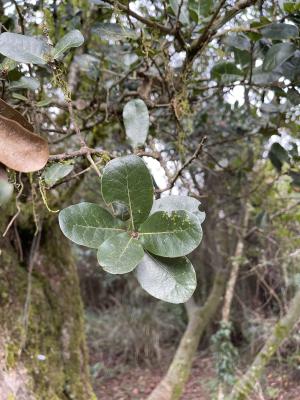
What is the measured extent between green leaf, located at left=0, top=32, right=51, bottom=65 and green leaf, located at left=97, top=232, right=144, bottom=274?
0.79ft

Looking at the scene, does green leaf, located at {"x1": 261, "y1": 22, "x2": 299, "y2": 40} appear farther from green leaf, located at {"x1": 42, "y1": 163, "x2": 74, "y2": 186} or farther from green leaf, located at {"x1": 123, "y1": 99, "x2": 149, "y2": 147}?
green leaf, located at {"x1": 42, "y1": 163, "x2": 74, "y2": 186}

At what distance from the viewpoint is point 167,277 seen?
0.38 metres

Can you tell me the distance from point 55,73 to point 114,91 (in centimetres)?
61

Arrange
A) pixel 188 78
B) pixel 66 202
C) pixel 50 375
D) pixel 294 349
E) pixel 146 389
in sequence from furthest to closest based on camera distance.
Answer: pixel 146 389 < pixel 294 349 < pixel 66 202 < pixel 50 375 < pixel 188 78

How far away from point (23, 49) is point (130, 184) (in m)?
0.23

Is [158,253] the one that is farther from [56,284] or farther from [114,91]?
[56,284]

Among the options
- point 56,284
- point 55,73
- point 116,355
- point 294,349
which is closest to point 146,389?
point 116,355

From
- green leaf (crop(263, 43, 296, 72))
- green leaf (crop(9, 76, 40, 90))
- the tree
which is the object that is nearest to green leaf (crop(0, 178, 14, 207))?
the tree

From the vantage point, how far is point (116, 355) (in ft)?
12.9

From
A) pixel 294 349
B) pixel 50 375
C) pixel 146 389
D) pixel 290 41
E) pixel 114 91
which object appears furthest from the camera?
pixel 146 389

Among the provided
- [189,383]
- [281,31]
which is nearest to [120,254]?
[281,31]

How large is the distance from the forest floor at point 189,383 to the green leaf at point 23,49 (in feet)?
7.68

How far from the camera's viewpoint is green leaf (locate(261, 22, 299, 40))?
65 centimetres

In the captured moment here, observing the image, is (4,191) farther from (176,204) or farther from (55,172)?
(176,204)
